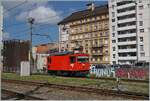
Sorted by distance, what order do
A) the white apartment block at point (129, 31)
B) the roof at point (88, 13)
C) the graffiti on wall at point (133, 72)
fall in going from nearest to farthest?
the graffiti on wall at point (133, 72) < the white apartment block at point (129, 31) < the roof at point (88, 13)

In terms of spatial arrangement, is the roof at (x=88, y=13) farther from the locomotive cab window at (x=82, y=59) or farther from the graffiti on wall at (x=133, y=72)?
the graffiti on wall at (x=133, y=72)

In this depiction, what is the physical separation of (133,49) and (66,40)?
100ft

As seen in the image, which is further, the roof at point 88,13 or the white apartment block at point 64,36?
the white apartment block at point 64,36

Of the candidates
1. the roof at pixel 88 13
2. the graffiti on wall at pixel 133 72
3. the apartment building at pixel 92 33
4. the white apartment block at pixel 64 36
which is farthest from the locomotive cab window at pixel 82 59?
the white apartment block at pixel 64 36

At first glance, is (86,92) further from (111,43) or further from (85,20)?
(85,20)

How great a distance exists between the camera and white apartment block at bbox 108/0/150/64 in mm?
88000

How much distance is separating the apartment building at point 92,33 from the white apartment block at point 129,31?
2.39m

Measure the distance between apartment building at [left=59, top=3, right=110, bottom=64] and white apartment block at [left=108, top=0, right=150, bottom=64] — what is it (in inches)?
94.2

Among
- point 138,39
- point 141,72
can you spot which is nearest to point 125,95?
point 141,72

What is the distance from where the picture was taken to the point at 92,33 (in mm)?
106438

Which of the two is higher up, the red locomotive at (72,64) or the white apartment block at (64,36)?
the white apartment block at (64,36)

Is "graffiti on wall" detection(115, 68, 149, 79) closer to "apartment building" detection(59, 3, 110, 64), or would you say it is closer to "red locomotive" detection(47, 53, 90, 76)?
"red locomotive" detection(47, 53, 90, 76)

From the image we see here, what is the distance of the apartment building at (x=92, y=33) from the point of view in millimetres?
100375

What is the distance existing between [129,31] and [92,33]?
1489cm
